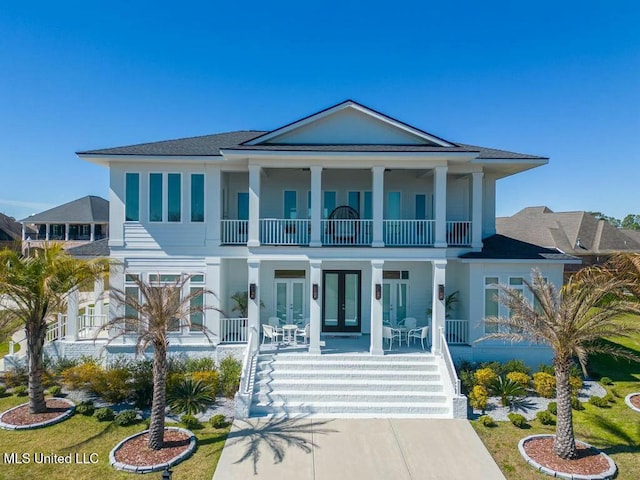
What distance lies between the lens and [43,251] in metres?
10.5

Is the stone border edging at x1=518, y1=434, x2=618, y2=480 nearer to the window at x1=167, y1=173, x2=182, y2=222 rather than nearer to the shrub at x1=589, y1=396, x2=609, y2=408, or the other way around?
the shrub at x1=589, y1=396, x2=609, y2=408

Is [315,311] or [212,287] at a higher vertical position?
[212,287]

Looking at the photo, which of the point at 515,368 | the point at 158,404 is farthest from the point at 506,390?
the point at 158,404

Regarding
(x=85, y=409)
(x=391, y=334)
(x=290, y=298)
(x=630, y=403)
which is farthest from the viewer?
(x=290, y=298)

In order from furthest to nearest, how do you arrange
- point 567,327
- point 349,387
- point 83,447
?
point 349,387 < point 83,447 < point 567,327

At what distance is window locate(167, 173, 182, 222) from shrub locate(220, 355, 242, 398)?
5737 millimetres

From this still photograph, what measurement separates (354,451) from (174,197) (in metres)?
10.8

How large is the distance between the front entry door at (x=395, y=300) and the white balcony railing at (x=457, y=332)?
7.22ft

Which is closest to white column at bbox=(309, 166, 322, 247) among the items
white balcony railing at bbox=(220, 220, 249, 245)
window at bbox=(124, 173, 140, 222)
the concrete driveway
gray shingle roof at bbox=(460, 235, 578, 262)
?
white balcony railing at bbox=(220, 220, 249, 245)

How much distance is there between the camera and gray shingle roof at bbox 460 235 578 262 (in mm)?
13523

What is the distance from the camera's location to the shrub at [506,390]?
37.1 feet

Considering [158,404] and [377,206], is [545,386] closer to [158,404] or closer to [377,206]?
[377,206]

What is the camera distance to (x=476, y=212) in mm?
14367

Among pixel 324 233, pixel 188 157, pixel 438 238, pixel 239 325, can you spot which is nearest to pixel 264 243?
pixel 324 233
